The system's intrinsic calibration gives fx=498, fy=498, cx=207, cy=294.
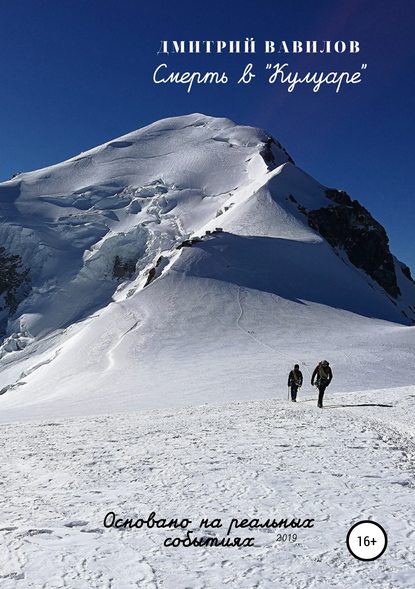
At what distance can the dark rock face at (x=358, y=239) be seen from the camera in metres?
82.7

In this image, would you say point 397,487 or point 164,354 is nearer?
point 397,487

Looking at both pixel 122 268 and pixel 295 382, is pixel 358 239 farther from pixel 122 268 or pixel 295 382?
pixel 295 382

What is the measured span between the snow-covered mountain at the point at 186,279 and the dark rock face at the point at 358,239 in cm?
27

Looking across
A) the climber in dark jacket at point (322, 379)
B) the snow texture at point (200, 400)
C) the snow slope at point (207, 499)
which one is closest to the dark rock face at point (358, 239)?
the snow texture at point (200, 400)

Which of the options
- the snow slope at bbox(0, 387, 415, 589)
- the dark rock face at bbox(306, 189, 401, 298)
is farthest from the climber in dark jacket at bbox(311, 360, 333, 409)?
the dark rock face at bbox(306, 189, 401, 298)

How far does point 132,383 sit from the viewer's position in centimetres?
2852

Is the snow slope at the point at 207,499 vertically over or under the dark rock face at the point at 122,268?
under

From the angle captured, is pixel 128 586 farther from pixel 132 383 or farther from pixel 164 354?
pixel 164 354

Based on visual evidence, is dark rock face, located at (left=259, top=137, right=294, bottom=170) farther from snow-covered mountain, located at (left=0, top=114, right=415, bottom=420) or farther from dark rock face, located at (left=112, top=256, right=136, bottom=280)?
dark rock face, located at (left=112, top=256, right=136, bottom=280)

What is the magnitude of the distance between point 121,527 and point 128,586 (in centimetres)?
145

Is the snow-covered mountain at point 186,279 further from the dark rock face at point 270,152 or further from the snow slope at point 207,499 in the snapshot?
the snow slope at point 207,499

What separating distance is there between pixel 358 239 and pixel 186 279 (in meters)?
45.9

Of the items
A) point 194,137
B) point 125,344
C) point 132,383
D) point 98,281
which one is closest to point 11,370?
point 98,281

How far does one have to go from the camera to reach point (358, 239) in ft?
283
